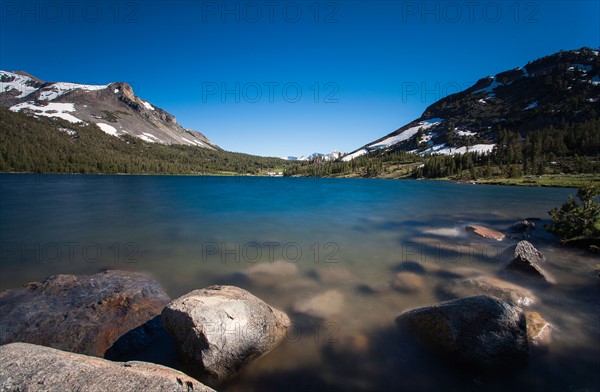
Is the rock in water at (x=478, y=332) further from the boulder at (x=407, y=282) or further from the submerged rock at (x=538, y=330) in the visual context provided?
the boulder at (x=407, y=282)

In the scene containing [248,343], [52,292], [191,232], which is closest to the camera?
[248,343]

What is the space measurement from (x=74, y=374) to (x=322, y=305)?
8714 millimetres

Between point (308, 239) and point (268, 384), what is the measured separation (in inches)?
656

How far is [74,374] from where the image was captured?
5.10 metres

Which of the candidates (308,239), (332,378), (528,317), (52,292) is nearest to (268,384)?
(332,378)

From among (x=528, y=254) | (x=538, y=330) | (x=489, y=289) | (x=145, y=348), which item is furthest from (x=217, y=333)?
(x=528, y=254)

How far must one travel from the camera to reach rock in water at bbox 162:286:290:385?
25.3 feet

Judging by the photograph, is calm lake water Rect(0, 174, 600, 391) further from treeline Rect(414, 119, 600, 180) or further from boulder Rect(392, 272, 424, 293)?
treeline Rect(414, 119, 600, 180)

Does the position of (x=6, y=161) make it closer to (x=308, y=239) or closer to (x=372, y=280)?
(x=308, y=239)

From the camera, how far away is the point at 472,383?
7.50m

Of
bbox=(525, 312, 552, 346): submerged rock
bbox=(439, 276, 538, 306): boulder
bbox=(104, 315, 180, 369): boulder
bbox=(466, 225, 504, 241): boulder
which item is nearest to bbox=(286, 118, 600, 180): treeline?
bbox=(466, 225, 504, 241): boulder

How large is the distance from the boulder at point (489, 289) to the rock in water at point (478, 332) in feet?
10.9

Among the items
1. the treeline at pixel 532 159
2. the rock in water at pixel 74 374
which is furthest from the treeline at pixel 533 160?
the rock in water at pixel 74 374

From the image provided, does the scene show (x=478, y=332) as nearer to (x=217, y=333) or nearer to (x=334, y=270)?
(x=217, y=333)
